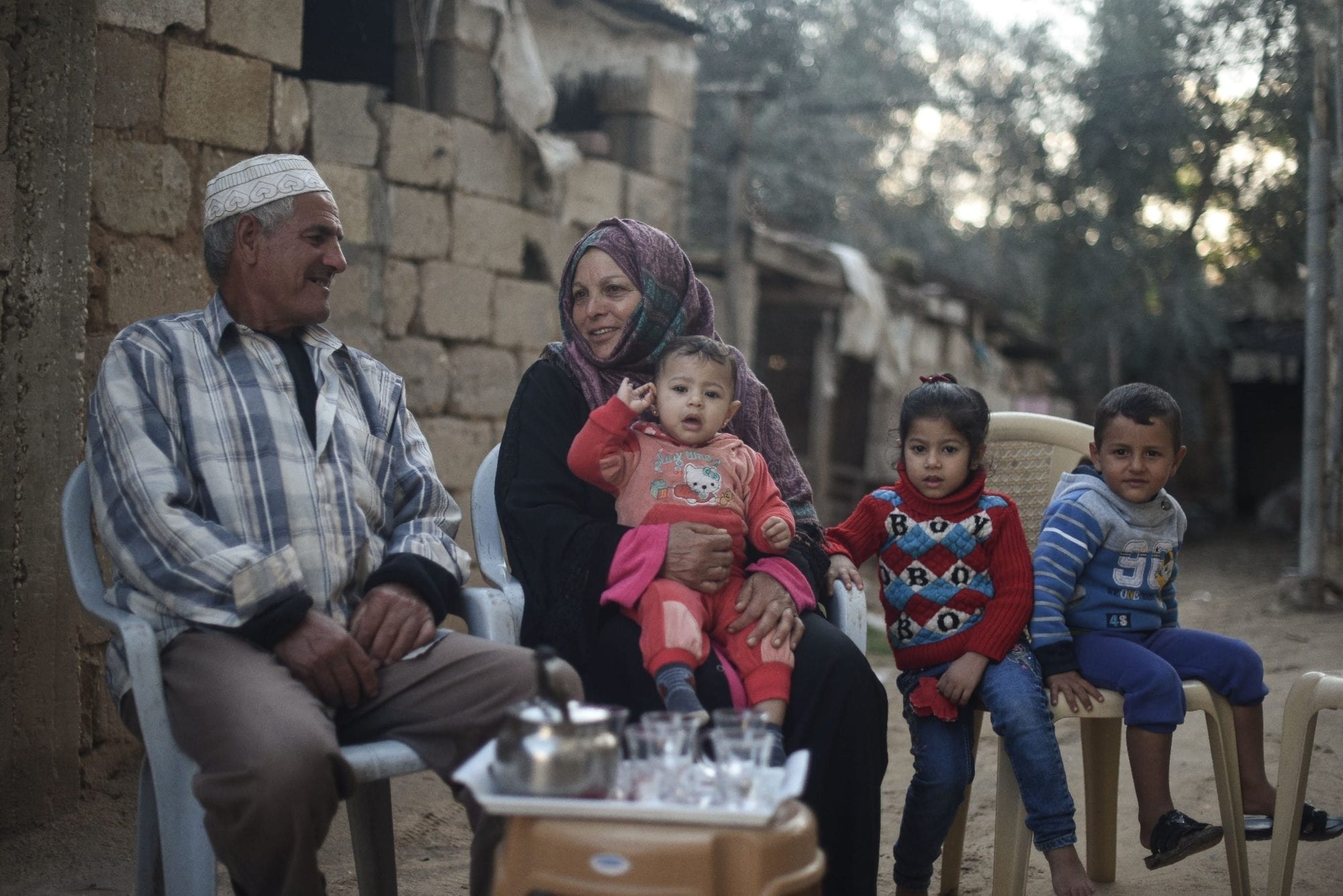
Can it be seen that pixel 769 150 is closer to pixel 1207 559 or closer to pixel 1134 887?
pixel 1207 559

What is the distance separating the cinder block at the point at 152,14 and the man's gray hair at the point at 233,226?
1753 mm

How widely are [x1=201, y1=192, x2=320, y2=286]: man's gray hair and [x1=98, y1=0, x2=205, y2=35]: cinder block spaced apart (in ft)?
A: 5.75

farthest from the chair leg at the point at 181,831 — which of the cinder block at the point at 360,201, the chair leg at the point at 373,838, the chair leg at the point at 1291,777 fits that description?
the cinder block at the point at 360,201

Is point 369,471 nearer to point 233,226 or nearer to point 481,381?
point 233,226

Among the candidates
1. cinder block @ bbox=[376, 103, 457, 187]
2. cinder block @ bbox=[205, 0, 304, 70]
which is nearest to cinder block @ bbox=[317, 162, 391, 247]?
cinder block @ bbox=[376, 103, 457, 187]

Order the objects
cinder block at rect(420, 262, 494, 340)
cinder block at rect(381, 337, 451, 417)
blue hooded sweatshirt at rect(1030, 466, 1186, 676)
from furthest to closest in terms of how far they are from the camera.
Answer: cinder block at rect(420, 262, 494, 340) → cinder block at rect(381, 337, 451, 417) → blue hooded sweatshirt at rect(1030, 466, 1186, 676)

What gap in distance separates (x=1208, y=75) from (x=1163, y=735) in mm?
11796

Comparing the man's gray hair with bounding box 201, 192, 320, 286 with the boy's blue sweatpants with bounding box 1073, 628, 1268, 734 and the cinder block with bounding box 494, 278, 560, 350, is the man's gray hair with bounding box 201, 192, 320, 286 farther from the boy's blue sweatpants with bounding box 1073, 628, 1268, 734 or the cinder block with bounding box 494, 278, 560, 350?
the cinder block with bounding box 494, 278, 560, 350

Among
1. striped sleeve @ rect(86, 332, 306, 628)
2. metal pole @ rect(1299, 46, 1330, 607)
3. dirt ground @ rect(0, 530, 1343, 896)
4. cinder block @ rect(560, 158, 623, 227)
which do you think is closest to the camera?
striped sleeve @ rect(86, 332, 306, 628)

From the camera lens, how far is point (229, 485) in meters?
2.38

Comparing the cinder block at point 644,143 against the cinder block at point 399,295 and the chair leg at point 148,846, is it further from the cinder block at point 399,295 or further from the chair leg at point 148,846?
the chair leg at point 148,846

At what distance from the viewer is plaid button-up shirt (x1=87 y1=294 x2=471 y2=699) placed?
228 centimetres

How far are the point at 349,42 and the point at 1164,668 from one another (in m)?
4.64

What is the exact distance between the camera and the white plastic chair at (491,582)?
2.59m
